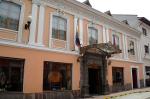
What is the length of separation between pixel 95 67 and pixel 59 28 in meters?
4.78

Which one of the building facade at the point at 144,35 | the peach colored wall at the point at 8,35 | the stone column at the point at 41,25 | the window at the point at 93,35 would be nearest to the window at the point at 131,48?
the building facade at the point at 144,35

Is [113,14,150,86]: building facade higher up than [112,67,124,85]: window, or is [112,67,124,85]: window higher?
[113,14,150,86]: building facade

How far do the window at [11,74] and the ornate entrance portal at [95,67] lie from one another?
4.81 m

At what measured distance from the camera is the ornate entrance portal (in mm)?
13395

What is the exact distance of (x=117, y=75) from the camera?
17.2 meters

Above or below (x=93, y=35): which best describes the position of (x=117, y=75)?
below

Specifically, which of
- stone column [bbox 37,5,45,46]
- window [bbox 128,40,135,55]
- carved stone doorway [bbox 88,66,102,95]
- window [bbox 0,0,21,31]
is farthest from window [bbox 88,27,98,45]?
window [bbox 0,0,21,31]

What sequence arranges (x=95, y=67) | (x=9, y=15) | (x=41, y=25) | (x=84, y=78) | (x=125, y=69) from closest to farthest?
(x=9, y=15) < (x=41, y=25) < (x=84, y=78) < (x=95, y=67) < (x=125, y=69)

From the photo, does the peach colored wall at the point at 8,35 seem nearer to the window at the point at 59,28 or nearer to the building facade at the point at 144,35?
the window at the point at 59,28

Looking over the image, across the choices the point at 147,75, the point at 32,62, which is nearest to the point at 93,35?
the point at 32,62

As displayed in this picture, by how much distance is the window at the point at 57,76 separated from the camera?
38.0ft

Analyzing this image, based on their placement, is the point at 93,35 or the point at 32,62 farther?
the point at 93,35

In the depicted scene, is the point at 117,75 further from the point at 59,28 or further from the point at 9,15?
the point at 9,15

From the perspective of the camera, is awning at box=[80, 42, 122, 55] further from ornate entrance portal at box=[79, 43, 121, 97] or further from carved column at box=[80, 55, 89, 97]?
carved column at box=[80, 55, 89, 97]
